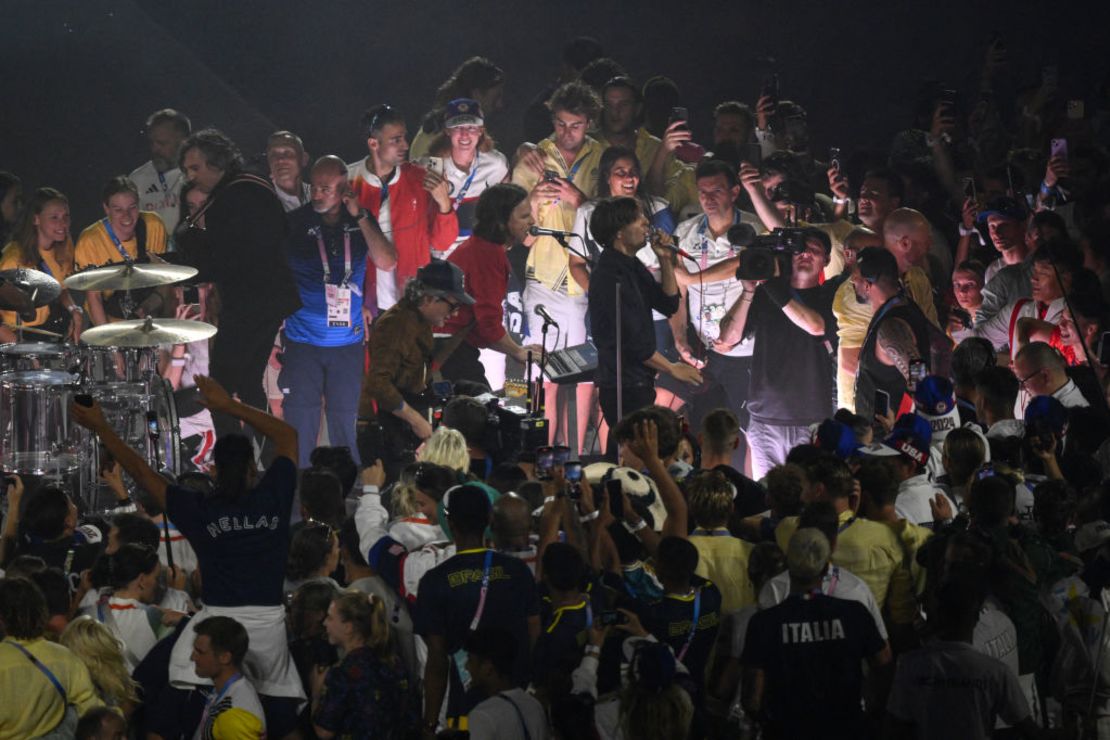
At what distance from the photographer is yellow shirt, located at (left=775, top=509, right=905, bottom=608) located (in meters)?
5.05

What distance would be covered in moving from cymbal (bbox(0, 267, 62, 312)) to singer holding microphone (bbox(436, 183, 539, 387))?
3388 mm

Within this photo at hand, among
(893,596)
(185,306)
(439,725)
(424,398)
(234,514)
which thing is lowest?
(439,725)

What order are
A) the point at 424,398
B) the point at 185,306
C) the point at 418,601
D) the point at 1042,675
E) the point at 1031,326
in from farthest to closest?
the point at 1031,326 → the point at 185,306 → the point at 424,398 → the point at 1042,675 → the point at 418,601

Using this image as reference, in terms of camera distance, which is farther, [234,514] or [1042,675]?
[1042,675]

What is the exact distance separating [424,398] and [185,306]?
290 centimetres

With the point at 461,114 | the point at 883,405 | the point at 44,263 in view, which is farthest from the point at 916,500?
the point at 44,263

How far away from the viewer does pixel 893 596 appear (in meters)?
5.11

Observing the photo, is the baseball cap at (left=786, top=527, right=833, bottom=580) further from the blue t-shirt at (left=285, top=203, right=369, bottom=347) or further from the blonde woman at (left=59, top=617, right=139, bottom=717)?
the blue t-shirt at (left=285, top=203, right=369, bottom=347)

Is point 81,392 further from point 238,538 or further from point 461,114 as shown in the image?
point 461,114

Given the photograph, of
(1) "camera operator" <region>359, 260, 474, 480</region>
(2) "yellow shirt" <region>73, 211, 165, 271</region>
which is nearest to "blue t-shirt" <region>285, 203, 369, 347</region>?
(2) "yellow shirt" <region>73, 211, 165, 271</region>

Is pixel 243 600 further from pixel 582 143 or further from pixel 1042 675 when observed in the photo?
pixel 582 143

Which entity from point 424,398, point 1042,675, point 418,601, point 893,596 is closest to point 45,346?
point 424,398

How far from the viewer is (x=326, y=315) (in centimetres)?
1141

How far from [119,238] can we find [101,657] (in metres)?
7.32
